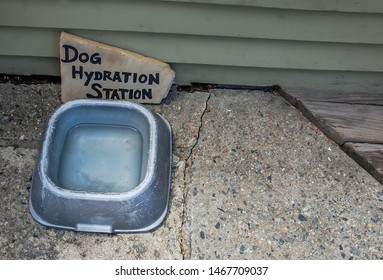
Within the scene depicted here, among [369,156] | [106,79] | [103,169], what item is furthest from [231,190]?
[106,79]

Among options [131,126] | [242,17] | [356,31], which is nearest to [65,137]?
[131,126]

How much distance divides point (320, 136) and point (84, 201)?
1.29 metres

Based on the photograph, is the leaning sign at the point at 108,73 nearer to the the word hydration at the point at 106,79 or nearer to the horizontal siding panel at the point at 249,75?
the the word hydration at the point at 106,79

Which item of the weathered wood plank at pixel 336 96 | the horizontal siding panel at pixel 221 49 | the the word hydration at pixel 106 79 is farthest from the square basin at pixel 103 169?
the weathered wood plank at pixel 336 96

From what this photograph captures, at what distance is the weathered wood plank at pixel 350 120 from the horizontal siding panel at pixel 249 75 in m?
0.12

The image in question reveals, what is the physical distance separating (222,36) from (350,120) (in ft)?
2.70

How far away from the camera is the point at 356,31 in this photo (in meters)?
2.39

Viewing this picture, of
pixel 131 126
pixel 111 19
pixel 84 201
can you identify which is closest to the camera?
pixel 84 201

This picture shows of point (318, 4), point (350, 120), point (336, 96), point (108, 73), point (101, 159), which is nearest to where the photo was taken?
point (318, 4)

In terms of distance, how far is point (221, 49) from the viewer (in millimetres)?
2479

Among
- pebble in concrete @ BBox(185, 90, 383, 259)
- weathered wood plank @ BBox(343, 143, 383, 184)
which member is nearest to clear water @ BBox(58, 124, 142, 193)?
pebble in concrete @ BBox(185, 90, 383, 259)

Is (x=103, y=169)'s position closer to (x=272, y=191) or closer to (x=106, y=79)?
(x=106, y=79)

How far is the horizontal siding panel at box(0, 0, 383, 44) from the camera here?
2.26 meters
